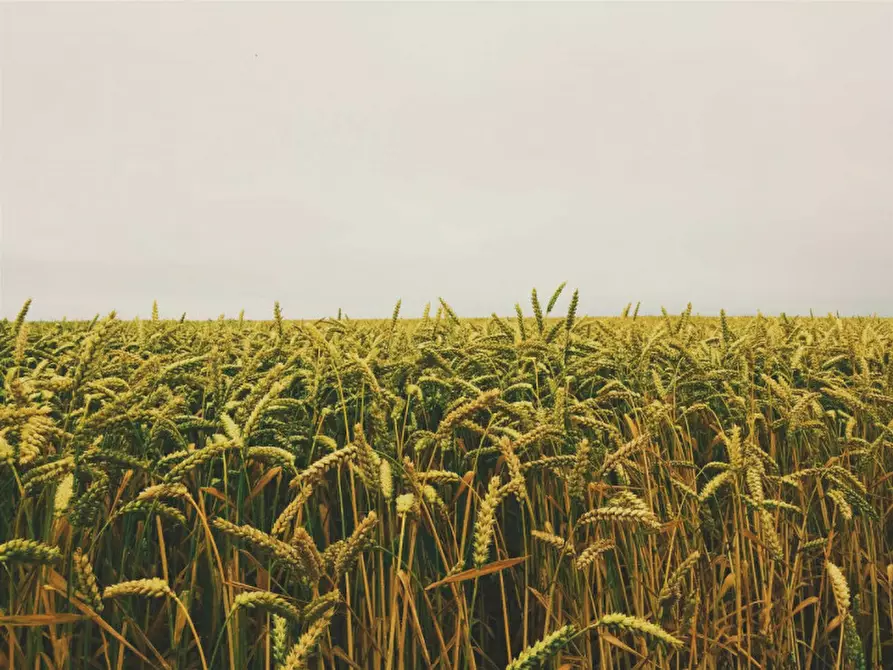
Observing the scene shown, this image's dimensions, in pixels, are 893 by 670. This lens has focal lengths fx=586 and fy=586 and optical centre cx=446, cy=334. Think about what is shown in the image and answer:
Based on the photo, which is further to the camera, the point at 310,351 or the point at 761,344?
the point at 761,344

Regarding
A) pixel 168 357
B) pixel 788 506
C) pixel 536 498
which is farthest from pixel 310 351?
pixel 788 506

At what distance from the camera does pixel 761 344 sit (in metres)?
3.48

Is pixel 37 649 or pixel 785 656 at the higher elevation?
pixel 37 649

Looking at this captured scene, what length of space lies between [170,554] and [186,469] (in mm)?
916

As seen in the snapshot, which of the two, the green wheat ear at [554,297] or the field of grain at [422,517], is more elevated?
the green wheat ear at [554,297]

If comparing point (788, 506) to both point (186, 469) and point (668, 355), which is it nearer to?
point (668, 355)

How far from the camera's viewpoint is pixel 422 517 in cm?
183

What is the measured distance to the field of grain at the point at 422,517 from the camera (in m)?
1.41

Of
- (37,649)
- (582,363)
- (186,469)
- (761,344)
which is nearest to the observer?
(186,469)

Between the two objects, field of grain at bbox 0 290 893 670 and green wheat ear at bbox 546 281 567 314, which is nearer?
field of grain at bbox 0 290 893 670

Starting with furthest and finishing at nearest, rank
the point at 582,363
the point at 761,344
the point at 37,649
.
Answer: the point at 761,344 → the point at 582,363 → the point at 37,649

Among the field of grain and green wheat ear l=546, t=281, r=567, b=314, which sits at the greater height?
green wheat ear l=546, t=281, r=567, b=314

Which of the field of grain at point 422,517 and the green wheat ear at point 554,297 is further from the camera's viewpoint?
the green wheat ear at point 554,297

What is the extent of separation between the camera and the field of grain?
1.41 metres
